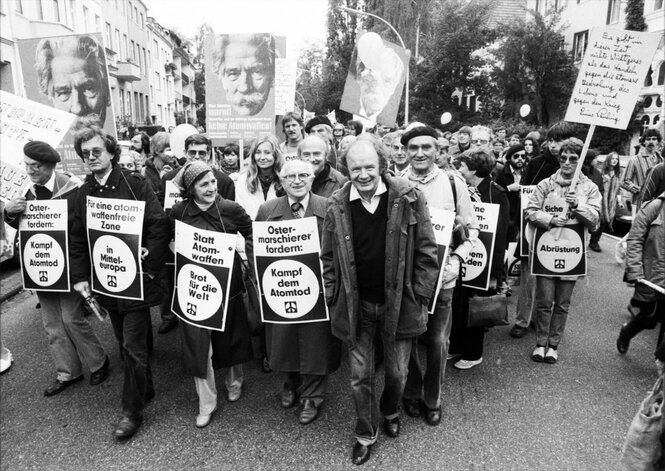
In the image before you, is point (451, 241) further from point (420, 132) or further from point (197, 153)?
point (197, 153)

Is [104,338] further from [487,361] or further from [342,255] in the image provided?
[487,361]

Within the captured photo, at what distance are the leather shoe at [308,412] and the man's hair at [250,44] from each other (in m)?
4.07

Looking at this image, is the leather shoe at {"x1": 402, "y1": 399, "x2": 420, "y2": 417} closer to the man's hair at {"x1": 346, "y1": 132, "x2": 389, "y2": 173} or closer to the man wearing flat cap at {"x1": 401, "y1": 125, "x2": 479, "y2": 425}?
the man wearing flat cap at {"x1": 401, "y1": 125, "x2": 479, "y2": 425}

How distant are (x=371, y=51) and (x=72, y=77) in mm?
4248

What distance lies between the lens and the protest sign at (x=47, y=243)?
3784 millimetres

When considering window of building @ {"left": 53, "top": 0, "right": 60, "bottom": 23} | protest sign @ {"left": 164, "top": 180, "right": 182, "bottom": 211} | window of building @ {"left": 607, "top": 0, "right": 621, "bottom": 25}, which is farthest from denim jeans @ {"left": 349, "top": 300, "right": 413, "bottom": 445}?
window of building @ {"left": 607, "top": 0, "right": 621, "bottom": 25}

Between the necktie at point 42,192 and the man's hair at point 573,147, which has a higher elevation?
the man's hair at point 573,147

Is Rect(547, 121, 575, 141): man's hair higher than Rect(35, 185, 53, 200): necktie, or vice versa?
Rect(547, 121, 575, 141): man's hair

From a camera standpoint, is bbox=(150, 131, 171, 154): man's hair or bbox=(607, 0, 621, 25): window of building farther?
bbox=(607, 0, 621, 25): window of building

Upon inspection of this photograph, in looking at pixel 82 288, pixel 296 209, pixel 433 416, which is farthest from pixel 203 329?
pixel 433 416

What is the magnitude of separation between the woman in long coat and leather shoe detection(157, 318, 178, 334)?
1.81m

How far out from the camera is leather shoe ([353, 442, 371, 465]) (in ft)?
10.2

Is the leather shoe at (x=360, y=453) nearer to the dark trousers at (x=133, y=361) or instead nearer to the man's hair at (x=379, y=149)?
the dark trousers at (x=133, y=361)

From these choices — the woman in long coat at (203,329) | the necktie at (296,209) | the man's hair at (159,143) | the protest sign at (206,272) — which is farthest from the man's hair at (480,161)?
the man's hair at (159,143)
